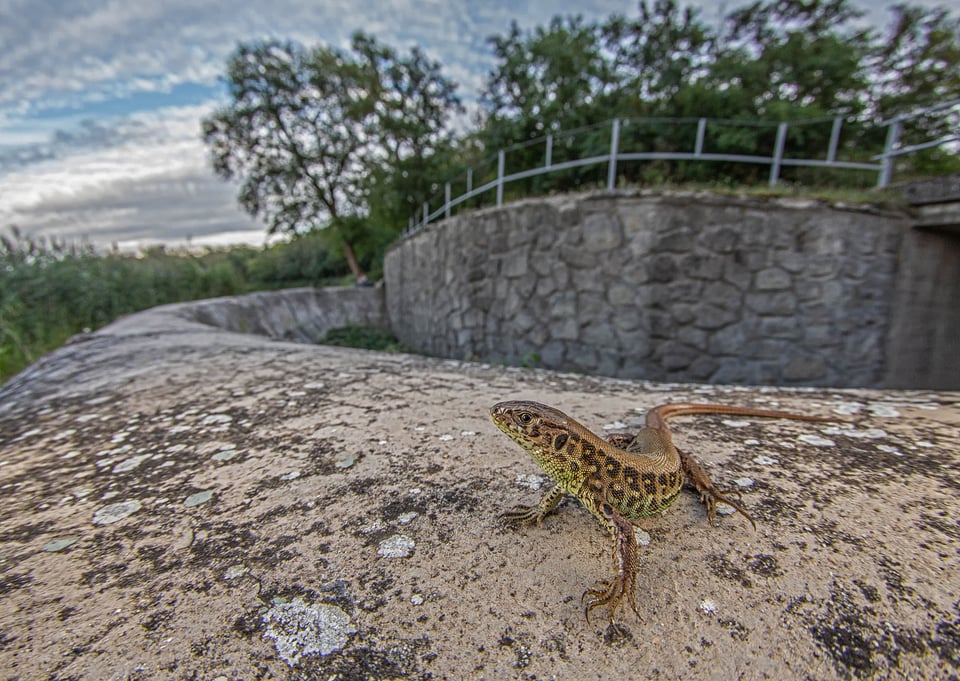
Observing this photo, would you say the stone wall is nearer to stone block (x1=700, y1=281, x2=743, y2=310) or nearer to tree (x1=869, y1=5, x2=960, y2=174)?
stone block (x1=700, y1=281, x2=743, y2=310)

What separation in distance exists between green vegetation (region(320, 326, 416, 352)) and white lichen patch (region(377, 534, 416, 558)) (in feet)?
29.8

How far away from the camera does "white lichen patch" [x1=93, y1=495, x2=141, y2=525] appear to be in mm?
1292

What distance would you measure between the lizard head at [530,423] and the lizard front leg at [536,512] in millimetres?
147

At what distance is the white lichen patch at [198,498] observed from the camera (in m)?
1.36

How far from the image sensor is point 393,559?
3.59 ft

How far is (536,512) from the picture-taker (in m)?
1.20

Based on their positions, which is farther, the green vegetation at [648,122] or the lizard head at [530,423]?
the green vegetation at [648,122]

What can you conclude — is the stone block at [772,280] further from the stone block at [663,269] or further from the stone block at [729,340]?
the stone block at [663,269]

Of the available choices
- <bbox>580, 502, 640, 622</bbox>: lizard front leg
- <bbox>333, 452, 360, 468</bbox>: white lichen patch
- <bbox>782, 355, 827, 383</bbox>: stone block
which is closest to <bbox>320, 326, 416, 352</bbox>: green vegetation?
<bbox>782, 355, 827, 383</bbox>: stone block

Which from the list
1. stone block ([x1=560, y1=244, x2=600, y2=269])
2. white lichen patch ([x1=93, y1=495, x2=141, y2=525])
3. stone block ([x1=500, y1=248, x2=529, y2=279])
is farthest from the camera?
stone block ([x1=500, y1=248, x2=529, y2=279])

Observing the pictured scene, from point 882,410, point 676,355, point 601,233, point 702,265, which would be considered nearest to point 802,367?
point 676,355

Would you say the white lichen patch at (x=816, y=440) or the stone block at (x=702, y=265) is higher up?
the stone block at (x=702, y=265)

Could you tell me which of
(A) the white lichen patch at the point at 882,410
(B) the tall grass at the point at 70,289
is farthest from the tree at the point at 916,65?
(B) the tall grass at the point at 70,289

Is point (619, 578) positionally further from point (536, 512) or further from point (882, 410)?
point (882, 410)
